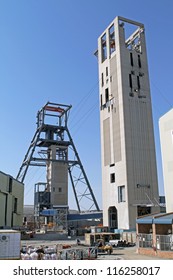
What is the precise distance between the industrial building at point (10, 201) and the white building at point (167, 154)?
32.3 m

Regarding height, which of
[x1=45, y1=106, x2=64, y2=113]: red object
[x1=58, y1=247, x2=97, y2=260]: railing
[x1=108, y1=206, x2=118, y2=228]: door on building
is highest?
[x1=45, y1=106, x2=64, y2=113]: red object

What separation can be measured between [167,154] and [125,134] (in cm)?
1897

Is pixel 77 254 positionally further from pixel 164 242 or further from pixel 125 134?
pixel 125 134

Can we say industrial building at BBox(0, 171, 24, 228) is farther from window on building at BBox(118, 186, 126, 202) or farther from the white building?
the white building

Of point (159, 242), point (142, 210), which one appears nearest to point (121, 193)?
point (142, 210)

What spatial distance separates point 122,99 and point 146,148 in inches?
437

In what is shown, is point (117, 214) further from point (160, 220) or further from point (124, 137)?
point (160, 220)

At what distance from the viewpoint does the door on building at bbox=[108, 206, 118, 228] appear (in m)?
60.1

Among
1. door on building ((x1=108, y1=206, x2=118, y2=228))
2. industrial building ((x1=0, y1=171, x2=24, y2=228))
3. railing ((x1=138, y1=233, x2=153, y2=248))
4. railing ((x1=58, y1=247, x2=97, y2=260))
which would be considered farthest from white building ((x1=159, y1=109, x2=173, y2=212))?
industrial building ((x1=0, y1=171, x2=24, y2=228))

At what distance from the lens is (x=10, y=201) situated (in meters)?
63.9

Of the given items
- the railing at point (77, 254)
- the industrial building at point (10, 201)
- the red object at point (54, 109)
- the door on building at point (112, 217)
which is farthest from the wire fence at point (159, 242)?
the red object at point (54, 109)

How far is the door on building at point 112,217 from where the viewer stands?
60125 millimetres

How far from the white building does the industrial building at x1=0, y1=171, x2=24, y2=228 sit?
32329 mm

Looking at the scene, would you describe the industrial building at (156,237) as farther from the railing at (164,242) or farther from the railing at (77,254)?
the railing at (77,254)
